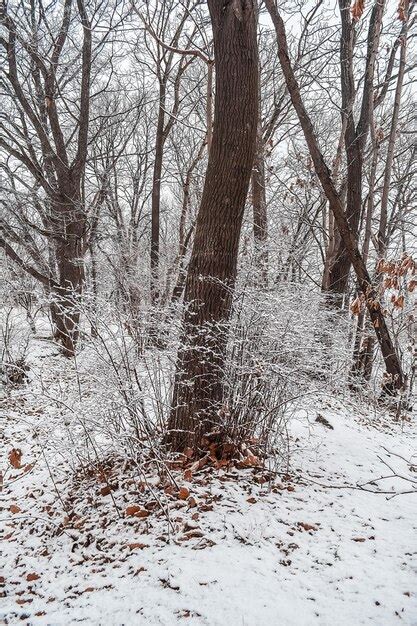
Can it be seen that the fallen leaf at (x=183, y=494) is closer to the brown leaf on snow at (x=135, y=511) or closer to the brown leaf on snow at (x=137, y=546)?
the brown leaf on snow at (x=135, y=511)

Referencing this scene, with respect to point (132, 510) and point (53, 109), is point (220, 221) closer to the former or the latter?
point (132, 510)

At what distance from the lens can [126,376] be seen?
329 cm

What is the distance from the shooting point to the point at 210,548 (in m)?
2.49

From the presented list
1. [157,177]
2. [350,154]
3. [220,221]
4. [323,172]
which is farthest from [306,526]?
[157,177]

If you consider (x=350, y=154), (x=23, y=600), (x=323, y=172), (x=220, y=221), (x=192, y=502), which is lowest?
(x=23, y=600)

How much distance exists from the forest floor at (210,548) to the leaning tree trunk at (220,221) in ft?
2.01

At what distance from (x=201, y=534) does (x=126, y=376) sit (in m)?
1.36

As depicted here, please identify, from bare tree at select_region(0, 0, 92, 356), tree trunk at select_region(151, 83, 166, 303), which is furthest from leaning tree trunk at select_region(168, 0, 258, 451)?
tree trunk at select_region(151, 83, 166, 303)

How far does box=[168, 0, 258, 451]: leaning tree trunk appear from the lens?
348 cm

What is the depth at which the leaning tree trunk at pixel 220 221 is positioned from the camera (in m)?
3.48

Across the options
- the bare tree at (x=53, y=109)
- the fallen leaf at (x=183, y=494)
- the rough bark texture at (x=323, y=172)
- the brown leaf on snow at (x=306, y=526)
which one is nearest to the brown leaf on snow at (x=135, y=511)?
the fallen leaf at (x=183, y=494)

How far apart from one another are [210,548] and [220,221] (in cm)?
265

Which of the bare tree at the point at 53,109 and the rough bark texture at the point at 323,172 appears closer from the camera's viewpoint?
the rough bark texture at the point at 323,172

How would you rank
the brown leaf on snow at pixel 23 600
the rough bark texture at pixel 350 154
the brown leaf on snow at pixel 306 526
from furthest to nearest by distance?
the rough bark texture at pixel 350 154 < the brown leaf on snow at pixel 306 526 < the brown leaf on snow at pixel 23 600
